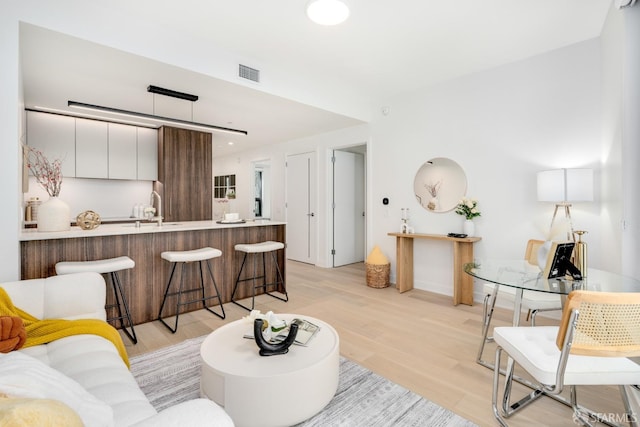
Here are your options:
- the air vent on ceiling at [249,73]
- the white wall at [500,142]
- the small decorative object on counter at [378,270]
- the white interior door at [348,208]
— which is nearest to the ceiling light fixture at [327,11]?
the air vent on ceiling at [249,73]

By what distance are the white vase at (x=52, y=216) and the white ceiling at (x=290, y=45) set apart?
1263mm

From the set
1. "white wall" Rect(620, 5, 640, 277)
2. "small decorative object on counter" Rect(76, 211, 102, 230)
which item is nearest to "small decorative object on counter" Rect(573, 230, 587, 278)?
"white wall" Rect(620, 5, 640, 277)

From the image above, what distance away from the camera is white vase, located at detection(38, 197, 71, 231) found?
2.65m

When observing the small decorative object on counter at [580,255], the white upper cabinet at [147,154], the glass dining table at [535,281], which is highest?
the white upper cabinet at [147,154]

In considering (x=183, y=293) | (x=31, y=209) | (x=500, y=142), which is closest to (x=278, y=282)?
(x=183, y=293)

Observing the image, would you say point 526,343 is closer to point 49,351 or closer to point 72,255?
point 49,351

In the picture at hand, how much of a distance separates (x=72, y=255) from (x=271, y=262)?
2122 millimetres

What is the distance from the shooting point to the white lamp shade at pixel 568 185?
2.74m

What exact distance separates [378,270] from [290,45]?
2.92 metres

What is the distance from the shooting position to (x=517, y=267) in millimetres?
2281

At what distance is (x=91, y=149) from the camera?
4.95 m

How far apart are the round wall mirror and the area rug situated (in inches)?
98.3

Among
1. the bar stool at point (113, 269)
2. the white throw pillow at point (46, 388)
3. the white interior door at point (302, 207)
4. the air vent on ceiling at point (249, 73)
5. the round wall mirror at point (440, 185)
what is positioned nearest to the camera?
the white throw pillow at point (46, 388)

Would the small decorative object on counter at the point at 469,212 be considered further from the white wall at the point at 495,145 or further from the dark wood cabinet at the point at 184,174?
the dark wood cabinet at the point at 184,174
